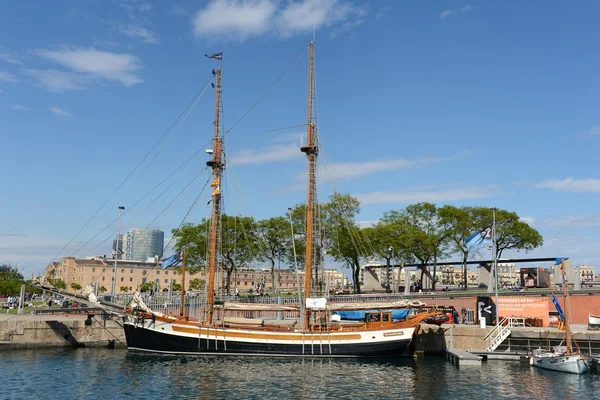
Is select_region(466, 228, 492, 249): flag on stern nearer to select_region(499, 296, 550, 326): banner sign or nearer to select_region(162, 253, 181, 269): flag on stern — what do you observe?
select_region(499, 296, 550, 326): banner sign

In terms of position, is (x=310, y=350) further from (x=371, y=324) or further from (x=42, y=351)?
(x=42, y=351)

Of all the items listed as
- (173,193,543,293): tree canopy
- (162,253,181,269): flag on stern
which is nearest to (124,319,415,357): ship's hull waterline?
(162,253,181,269): flag on stern

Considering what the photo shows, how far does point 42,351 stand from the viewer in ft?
139

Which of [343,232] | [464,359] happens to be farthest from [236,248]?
[464,359]

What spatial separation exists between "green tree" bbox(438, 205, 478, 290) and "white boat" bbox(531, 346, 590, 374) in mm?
45381

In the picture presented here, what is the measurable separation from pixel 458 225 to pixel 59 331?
197 ft

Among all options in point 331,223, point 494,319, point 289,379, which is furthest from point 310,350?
point 331,223

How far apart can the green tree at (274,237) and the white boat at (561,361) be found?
52.3 m

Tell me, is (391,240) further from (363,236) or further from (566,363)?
(566,363)

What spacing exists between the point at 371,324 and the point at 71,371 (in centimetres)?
2328

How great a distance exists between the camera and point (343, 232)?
7962cm

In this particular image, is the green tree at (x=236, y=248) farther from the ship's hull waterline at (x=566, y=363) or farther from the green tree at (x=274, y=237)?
the ship's hull waterline at (x=566, y=363)

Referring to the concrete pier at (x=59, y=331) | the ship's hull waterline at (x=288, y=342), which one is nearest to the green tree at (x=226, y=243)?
the concrete pier at (x=59, y=331)

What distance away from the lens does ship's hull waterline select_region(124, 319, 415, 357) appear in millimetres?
41312
